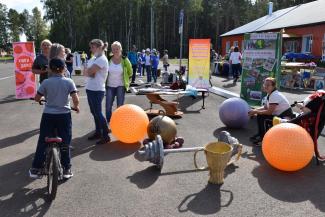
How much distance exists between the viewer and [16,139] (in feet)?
23.9

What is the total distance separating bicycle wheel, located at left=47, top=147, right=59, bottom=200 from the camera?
420 centimetres

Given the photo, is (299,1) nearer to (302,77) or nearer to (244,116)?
(302,77)

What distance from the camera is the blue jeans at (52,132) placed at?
4.66m

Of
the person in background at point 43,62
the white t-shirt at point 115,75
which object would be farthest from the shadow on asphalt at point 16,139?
the white t-shirt at point 115,75

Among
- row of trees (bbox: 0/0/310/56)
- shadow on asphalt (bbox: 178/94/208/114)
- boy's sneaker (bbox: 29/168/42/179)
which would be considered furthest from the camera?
row of trees (bbox: 0/0/310/56)

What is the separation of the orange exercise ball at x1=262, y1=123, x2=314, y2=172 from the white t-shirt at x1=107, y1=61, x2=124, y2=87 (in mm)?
3576

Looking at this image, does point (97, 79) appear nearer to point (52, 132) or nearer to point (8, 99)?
point (52, 132)

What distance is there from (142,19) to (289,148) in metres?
61.1

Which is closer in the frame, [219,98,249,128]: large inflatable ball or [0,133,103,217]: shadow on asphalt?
[0,133,103,217]: shadow on asphalt

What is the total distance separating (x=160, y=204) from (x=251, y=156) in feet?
8.38

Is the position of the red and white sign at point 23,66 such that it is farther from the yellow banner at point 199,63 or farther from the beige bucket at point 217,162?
the beige bucket at point 217,162

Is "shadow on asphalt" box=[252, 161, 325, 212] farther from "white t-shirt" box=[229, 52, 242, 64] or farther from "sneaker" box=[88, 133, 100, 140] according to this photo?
"white t-shirt" box=[229, 52, 242, 64]

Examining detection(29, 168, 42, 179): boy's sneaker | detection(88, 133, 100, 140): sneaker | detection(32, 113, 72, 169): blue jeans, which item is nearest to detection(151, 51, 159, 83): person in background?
detection(88, 133, 100, 140): sneaker

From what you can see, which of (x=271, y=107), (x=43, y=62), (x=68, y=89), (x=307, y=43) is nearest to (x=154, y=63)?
(x=43, y=62)
